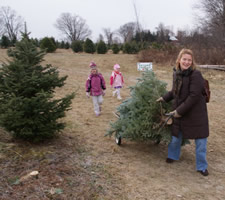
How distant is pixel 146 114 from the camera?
12.3 ft

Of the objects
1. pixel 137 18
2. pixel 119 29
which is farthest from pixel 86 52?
pixel 119 29

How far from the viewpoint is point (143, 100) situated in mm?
3857

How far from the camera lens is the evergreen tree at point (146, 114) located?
372cm

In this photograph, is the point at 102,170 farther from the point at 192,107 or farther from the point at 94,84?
the point at 94,84

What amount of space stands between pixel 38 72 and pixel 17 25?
6263 cm

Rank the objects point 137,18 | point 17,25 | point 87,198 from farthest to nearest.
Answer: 1. point 17,25
2. point 137,18
3. point 87,198

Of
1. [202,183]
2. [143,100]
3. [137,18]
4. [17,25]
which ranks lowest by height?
[202,183]

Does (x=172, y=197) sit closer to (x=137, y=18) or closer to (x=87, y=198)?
(x=87, y=198)

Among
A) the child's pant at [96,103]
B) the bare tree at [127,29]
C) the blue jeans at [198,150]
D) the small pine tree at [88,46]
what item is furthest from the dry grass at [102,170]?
the bare tree at [127,29]

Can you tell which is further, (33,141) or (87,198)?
(33,141)

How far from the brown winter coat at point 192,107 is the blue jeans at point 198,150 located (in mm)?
149

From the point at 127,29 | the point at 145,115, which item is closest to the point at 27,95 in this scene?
the point at 145,115

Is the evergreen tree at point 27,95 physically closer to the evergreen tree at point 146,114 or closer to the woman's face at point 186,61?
the evergreen tree at point 146,114

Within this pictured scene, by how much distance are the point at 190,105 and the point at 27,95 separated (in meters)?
2.48
